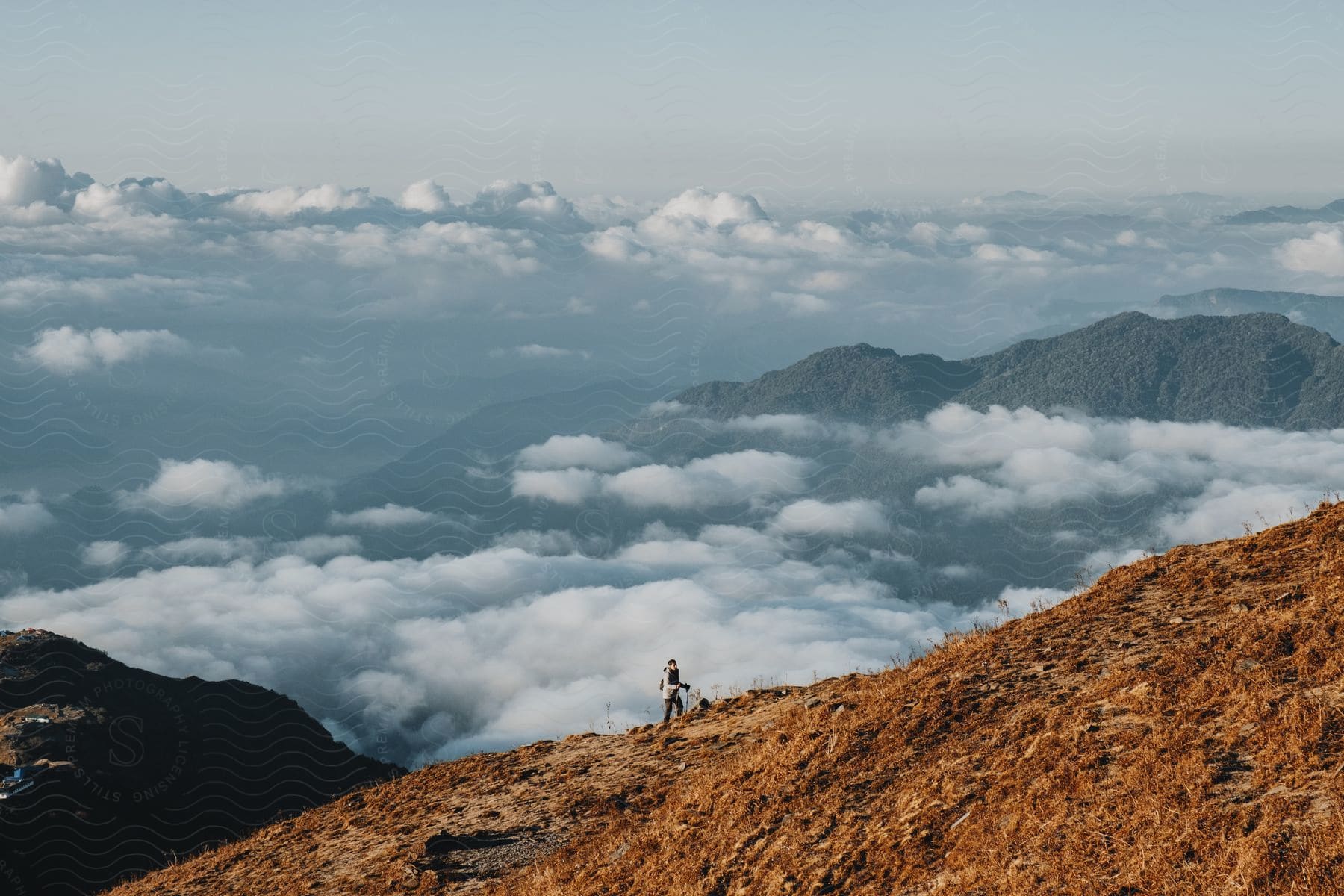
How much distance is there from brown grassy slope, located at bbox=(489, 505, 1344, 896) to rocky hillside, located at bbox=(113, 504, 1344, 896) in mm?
49

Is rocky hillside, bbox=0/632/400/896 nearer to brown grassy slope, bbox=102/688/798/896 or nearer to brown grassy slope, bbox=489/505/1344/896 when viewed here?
brown grassy slope, bbox=102/688/798/896

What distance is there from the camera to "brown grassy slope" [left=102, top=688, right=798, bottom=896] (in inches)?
833

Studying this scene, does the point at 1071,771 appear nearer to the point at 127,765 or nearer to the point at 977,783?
the point at 977,783

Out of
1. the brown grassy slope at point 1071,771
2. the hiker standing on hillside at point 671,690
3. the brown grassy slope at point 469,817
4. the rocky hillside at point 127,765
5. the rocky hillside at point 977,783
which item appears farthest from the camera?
the rocky hillside at point 127,765

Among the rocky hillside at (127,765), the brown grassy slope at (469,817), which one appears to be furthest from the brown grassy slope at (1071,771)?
the rocky hillside at (127,765)

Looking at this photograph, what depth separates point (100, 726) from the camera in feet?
392

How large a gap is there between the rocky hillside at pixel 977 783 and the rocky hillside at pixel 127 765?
60024 millimetres

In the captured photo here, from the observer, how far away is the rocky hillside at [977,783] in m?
12.6

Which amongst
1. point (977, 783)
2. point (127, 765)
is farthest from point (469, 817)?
point (127, 765)

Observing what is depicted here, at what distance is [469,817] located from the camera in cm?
2398

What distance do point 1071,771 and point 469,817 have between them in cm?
1504

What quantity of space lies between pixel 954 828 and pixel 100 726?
434ft

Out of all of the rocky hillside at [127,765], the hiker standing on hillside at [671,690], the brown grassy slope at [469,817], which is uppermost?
the hiker standing on hillside at [671,690]

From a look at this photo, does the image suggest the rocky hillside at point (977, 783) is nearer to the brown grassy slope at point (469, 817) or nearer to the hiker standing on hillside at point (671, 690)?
the brown grassy slope at point (469, 817)
